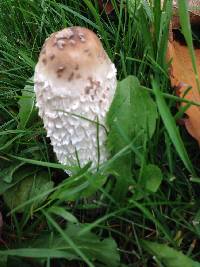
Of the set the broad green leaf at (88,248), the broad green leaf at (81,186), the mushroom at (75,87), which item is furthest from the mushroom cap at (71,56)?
the broad green leaf at (88,248)

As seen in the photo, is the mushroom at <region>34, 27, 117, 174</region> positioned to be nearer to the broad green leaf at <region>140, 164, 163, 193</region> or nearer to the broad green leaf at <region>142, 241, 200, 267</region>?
the broad green leaf at <region>140, 164, 163, 193</region>

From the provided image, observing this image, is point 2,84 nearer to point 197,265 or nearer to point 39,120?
point 39,120

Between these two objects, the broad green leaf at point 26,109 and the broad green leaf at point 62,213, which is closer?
the broad green leaf at point 62,213

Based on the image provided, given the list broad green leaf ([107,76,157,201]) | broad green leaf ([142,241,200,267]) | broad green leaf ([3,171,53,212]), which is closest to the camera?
broad green leaf ([142,241,200,267])

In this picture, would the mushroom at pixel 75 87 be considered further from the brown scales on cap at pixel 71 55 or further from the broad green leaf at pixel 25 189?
the broad green leaf at pixel 25 189

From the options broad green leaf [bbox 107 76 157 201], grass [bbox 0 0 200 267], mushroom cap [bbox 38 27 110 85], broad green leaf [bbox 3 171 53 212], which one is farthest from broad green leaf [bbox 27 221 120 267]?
mushroom cap [bbox 38 27 110 85]

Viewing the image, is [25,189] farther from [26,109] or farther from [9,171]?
[26,109]

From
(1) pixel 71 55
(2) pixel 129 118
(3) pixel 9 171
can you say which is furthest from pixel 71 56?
(3) pixel 9 171

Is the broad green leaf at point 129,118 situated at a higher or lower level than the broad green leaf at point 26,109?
higher
